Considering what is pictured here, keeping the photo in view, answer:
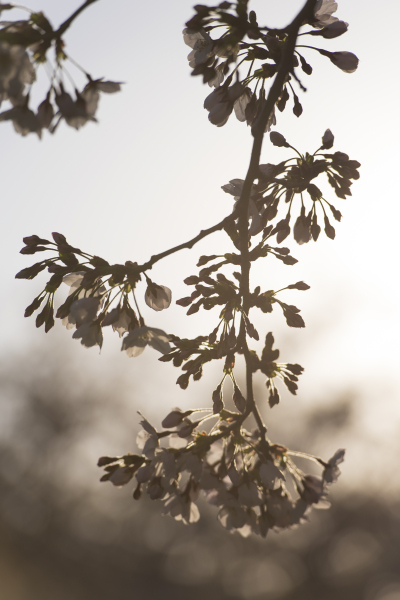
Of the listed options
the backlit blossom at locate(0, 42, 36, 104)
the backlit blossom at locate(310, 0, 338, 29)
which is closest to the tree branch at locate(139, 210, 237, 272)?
the backlit blossom at locate(0, 42, 36, 104)

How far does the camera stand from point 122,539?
32094mm

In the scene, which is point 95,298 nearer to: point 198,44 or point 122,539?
point 198,44

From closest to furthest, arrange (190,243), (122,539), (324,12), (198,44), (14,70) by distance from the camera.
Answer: (14,70)
(190,243)
(324,12)
(198,44)
(122,539)

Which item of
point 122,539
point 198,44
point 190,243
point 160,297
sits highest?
point 198,44

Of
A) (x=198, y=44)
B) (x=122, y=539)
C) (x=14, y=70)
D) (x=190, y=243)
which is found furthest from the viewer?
(x=122, y=539)

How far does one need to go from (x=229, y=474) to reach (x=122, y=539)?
3289 centimetres

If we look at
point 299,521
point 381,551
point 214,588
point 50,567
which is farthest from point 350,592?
point 299,521

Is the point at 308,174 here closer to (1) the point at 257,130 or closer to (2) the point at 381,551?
(1) the point at 257,130

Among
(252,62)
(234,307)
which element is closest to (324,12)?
(252,62)

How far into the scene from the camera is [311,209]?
316 cm

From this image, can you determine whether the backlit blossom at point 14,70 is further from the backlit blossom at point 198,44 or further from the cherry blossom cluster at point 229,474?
the cherry blossom cluster at point 229,474

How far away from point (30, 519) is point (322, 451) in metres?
17.1

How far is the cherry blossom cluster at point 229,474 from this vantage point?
8.48 ft

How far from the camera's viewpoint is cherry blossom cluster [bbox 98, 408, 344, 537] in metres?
2.59
